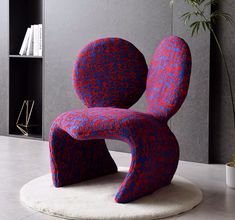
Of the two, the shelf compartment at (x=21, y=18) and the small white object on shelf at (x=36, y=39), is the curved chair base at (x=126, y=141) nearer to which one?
the small white object on shelf at (x=36, y=39)

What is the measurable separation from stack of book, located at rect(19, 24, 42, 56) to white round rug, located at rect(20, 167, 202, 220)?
188cm

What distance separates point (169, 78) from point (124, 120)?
1.35 feet

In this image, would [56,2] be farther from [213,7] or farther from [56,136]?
[56,136]

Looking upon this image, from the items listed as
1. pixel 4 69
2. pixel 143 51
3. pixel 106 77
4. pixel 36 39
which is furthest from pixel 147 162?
pixel 4 69

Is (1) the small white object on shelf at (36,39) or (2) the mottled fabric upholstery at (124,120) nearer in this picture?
(2) the mottled fabric upholstery at (124,120)

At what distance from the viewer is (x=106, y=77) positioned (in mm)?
2809

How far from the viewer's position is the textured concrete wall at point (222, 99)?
320cm

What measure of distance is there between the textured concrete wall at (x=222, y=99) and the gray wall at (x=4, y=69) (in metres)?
2.16

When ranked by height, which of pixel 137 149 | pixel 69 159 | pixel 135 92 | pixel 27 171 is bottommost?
pixel 27 171

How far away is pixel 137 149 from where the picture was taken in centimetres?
223

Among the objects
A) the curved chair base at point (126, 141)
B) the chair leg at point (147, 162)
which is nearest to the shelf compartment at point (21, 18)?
the curved chair base at point (126, 141)

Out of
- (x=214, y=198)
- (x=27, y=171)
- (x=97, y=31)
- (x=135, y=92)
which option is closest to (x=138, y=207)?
(x=214, y=198)

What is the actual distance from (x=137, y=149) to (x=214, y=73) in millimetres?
1318

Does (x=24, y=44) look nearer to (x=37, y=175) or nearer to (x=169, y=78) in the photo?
(x=37, y=175)
